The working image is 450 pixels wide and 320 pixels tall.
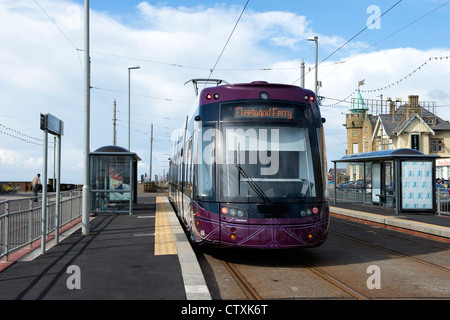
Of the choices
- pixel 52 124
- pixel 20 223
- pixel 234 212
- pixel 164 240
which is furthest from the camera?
pixel 164 240

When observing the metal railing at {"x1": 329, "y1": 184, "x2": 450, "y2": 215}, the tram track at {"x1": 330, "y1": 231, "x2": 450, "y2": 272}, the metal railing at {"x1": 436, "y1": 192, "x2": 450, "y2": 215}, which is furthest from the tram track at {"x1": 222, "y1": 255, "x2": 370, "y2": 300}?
the metal railing at {"x1": 329, "y1": 184, "x2": 450, "y2": 215}

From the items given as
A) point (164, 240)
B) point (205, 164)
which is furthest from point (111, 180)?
point (205, 164)

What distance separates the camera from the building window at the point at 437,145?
5522 cm

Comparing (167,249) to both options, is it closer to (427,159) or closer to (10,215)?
(10,215)

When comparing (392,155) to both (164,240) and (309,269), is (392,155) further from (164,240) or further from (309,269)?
(309,269)

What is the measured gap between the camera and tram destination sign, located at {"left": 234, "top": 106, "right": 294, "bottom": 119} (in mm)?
8609

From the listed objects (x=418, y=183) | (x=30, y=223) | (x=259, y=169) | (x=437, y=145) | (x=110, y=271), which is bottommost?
(x=110, y=271)

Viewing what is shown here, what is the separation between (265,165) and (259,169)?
12 cm

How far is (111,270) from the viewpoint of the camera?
752cm

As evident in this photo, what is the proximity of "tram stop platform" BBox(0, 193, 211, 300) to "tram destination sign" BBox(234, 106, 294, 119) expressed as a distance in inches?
104

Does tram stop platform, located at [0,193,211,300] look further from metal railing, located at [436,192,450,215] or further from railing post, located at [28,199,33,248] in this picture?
metal railing, located at [436,192,450,215]

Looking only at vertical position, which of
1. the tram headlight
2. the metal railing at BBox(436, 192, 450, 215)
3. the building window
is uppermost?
the building window

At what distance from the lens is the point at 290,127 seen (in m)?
8.62

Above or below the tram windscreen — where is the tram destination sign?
above
